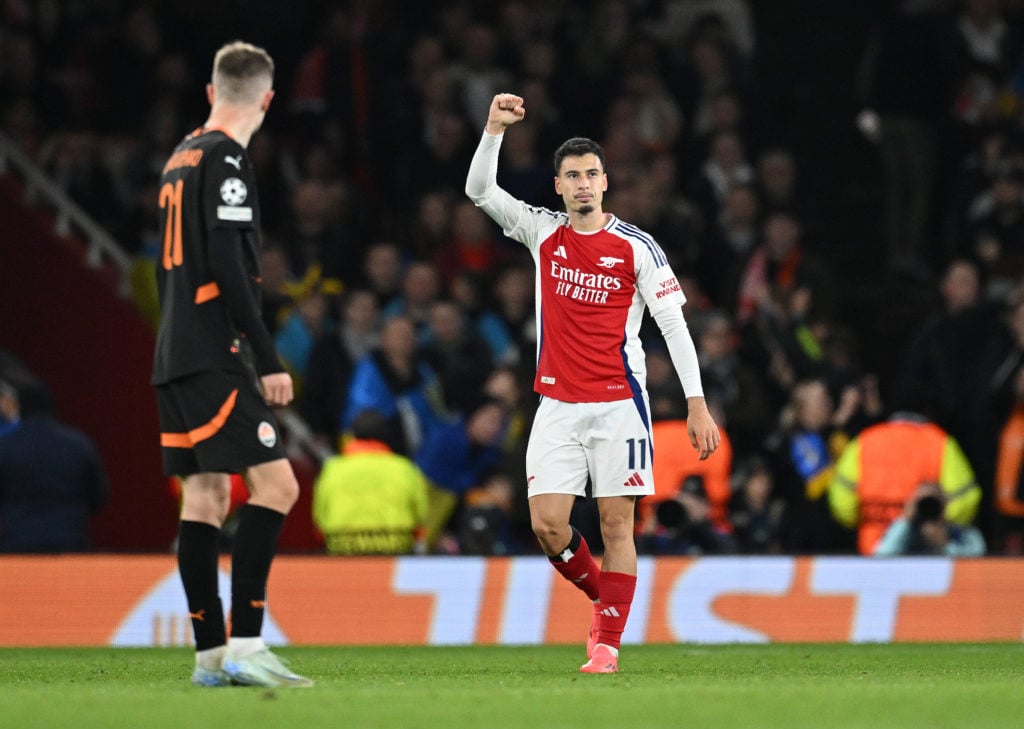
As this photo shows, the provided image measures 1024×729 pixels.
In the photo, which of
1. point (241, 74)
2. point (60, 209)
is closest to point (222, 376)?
point (241, 74)

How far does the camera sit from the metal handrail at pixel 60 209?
1521 centimetres

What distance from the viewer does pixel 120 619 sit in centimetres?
1078

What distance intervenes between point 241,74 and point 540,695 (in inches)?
95.1

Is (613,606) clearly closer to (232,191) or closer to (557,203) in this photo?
(232,191)

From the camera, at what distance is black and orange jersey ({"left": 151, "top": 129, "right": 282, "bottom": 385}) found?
650 centimetres

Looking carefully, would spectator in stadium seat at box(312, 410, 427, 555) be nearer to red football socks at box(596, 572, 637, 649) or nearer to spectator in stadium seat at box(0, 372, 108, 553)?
spectator in stadium seat at box(0, 372, 108, 553)

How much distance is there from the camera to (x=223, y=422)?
6.54 m

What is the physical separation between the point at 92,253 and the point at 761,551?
643 centimetres

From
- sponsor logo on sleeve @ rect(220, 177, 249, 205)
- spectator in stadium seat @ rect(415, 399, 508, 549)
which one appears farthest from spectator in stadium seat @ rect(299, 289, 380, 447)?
sponsor logo on sleeve @ rect(220, 177, 249, 205)

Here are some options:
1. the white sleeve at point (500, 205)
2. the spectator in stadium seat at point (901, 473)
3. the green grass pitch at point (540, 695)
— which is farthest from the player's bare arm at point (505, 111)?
the spectator in stadium seat at point (901, 473)

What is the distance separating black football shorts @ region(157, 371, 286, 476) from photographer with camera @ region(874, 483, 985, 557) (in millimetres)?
5839

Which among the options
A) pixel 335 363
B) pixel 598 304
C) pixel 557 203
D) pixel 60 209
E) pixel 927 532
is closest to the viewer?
pixel 598 304

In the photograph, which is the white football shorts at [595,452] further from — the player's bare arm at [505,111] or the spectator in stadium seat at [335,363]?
the spectator in stadium seat at [335,363]

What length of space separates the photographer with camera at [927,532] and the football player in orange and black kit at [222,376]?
5.72 meters
